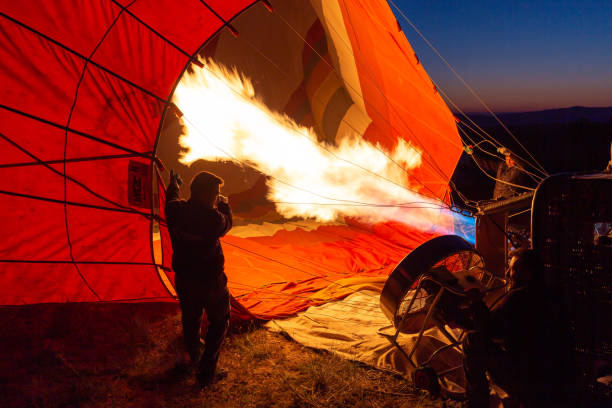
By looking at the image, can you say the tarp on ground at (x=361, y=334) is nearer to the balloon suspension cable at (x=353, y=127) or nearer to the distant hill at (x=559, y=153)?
the balloon suspension cable at (x=353, y=127)

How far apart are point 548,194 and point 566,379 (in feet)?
2.98

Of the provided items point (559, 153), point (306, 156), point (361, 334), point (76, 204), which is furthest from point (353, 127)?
point (559, 153)

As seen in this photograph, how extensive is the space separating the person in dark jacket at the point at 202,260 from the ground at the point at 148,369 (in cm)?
28

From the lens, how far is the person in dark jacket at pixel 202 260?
246 cm

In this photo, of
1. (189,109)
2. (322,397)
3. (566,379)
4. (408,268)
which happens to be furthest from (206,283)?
(189,109)

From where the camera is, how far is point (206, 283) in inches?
99.4

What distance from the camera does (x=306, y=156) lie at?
7.10 metres

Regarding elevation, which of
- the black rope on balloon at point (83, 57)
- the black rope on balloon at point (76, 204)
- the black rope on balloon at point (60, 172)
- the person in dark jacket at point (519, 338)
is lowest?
the person in dark jacket at point (519, 338)

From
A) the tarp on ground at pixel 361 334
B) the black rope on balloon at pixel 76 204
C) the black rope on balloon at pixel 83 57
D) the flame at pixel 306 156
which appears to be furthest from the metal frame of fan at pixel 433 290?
the flame at pixel 306 156

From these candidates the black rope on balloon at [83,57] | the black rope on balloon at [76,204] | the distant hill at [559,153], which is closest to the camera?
the black rope on balloon at [83,57]

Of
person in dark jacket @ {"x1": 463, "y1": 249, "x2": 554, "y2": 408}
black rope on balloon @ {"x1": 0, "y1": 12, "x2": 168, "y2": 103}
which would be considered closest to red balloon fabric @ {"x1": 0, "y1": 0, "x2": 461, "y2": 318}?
black rope on balloon @ {"x1": 0, "y1": 12, "x2": 168, "y2": 103}

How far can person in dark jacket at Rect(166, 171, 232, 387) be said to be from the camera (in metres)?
2.46

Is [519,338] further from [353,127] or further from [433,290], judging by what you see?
[353,127]

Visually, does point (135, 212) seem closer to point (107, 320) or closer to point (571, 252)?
point (107, 320)
